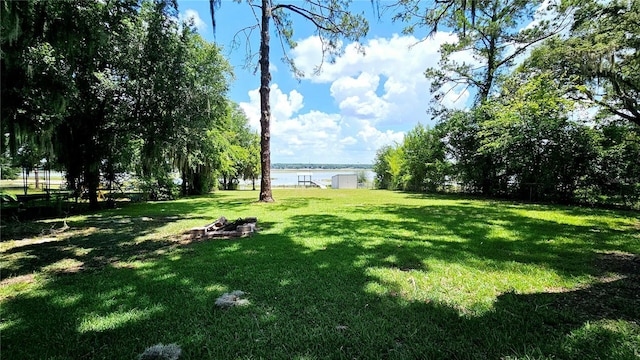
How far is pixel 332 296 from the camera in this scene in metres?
2.64

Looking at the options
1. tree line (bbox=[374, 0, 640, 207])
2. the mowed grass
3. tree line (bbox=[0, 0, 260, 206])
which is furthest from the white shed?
the mowed grass

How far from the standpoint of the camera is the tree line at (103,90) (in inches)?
138

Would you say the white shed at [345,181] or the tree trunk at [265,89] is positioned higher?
the tree trunk at [265,89]

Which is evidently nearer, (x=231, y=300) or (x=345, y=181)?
(x=231, y=300)

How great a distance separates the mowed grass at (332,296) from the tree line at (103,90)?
2017mm

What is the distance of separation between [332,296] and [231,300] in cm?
92

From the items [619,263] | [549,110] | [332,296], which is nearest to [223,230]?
[332,296]

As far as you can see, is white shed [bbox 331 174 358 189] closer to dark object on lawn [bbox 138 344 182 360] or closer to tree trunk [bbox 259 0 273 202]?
tree trunk [bbox 259 0 273 202]

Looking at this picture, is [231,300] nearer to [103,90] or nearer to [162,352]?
[162,352]

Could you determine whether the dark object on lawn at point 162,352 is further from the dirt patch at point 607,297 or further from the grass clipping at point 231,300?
the dirt patch at point 607,297

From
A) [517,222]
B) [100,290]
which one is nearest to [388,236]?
[517,222]

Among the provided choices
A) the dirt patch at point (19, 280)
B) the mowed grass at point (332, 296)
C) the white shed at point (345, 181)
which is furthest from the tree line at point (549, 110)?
the white shed at point (345, 181)

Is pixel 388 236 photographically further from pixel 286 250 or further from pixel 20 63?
pixel 20 63

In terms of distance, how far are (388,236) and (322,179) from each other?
98.1 feet
